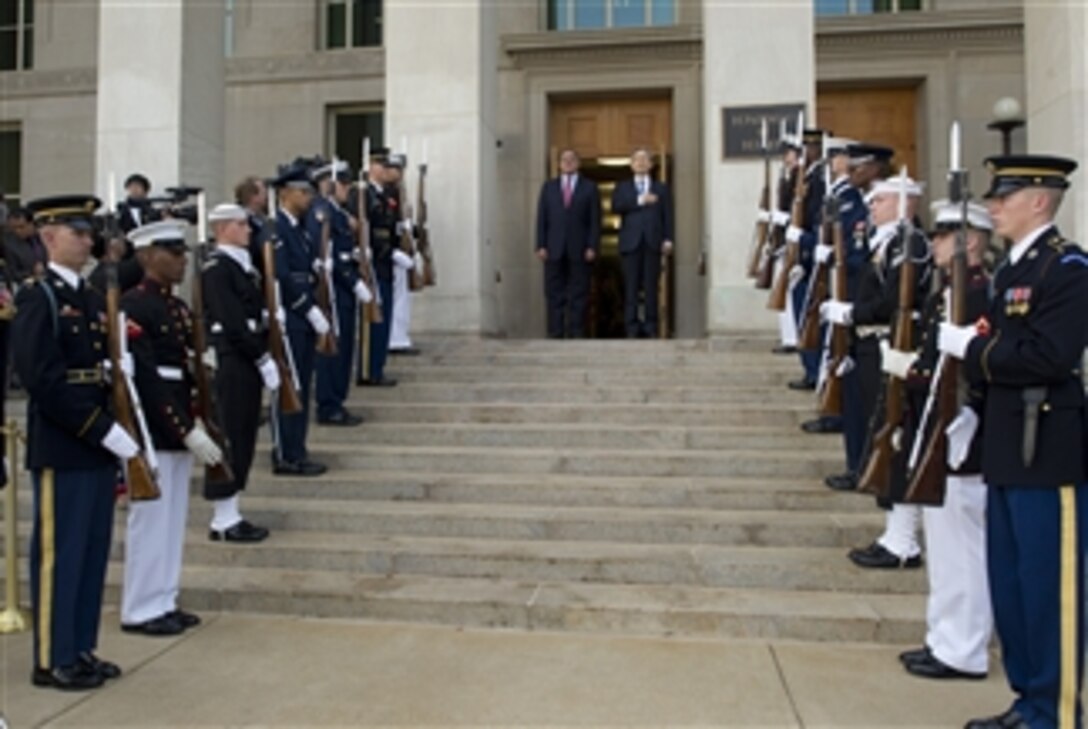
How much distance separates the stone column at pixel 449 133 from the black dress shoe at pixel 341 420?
3.03 m

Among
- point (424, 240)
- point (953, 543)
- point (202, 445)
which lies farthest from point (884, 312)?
point (424, 240)

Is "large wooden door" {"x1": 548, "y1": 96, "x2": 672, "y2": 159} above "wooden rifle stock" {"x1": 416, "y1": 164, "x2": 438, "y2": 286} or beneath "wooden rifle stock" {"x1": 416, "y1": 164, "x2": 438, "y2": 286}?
above

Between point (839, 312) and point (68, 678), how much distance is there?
Result: 471cm

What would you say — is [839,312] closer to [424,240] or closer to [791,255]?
[791,255]

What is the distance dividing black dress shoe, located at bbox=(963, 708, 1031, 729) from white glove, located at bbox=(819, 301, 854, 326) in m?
2.53

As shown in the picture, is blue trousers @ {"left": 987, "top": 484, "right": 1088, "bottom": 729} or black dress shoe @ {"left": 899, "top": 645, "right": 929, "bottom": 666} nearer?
blue trousers @ {"left": 987, "top": 484, "right": 1088, "bottom": 729}

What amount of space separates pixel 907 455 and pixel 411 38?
8.55 metres

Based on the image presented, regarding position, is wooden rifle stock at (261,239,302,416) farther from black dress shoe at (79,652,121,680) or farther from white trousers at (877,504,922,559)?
white trousers at (877,504,922,559)

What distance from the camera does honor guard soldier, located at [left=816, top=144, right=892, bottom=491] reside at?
579 centimetres

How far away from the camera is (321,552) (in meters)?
5.88

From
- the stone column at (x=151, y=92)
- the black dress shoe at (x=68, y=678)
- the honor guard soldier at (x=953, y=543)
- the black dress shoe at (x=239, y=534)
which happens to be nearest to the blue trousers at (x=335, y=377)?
the black dress shoe at (x=239, y=534)

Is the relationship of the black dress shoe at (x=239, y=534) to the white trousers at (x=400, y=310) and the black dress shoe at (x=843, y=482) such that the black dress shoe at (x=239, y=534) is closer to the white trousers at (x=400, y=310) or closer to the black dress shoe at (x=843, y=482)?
the white trousers at (x=400, y=310)

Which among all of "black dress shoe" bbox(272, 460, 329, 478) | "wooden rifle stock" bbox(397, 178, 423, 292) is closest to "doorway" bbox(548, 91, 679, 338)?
"wooden rifle stock" bbox(397, 178, 423, 292)

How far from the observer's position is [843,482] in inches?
249
